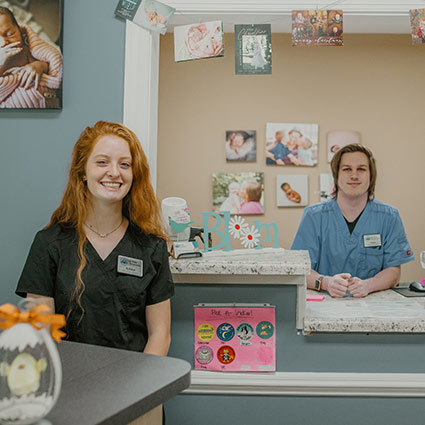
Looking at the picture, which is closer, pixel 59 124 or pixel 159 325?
pixel 159 325

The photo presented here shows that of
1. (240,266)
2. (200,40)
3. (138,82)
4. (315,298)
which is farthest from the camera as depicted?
(315,298)

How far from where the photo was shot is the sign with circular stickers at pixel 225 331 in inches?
66.8

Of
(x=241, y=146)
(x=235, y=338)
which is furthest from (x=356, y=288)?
(x=241, y=146)

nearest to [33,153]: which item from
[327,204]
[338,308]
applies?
[338,308]

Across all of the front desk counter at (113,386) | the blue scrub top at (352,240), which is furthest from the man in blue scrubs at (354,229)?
the front desk counter at (113,386)

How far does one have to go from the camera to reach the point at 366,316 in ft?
5.59

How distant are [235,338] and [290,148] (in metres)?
2.24

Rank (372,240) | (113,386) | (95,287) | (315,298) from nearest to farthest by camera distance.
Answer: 1. (113,386)
2. (95,287)
3. (315,298)
4. (372,240)

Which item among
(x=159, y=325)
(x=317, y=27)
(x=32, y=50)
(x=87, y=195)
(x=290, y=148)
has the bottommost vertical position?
(x=159, y=325)

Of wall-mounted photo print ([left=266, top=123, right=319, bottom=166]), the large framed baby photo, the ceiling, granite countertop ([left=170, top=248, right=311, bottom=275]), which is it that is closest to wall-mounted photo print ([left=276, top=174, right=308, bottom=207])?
wall-mounted photo print ([left=266, top=123, right=319, bottom=166])

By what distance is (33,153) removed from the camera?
5.79 feet

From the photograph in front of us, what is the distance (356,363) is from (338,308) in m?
0.22

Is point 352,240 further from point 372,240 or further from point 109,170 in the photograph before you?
point 109,170

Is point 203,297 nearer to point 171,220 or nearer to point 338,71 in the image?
point 171,220
